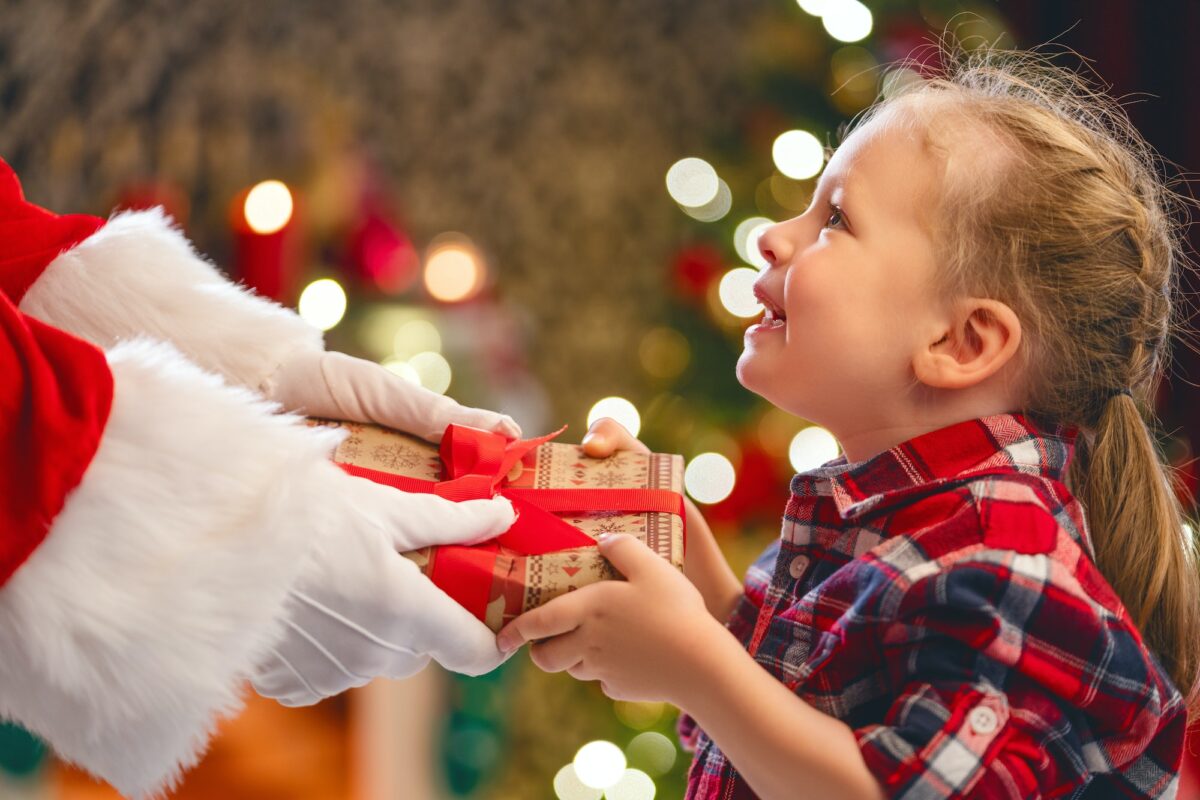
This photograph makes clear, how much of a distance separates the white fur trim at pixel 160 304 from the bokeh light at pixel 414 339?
1.01 m

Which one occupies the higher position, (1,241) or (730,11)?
(730,11)

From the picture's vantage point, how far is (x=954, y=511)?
0.82m

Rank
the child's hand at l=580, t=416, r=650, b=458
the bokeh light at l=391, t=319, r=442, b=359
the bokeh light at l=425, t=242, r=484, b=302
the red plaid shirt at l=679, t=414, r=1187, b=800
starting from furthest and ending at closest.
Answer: the bokeh light at l=425, t=242, r=484, b=302 → the bokeh light at l=391, t=319, r=442, b=359 → the child's hand at l=580, t=416, r=650, b=458 → the red plaid shirt at l=679, t=414, r=1187, b=800

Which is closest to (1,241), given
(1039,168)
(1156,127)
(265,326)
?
(265,326)

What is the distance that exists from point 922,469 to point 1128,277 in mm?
230

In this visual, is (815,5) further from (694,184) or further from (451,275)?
(451,275)

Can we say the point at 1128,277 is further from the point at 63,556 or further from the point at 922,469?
the point at 63,556

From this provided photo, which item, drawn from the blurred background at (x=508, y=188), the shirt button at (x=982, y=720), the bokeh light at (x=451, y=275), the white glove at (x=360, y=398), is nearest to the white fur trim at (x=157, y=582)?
the white glove at (x=360, y=398)

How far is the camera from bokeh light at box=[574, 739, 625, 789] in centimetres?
199

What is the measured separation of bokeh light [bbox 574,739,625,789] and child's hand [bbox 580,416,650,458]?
3.73ft

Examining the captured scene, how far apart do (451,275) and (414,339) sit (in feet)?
1.02

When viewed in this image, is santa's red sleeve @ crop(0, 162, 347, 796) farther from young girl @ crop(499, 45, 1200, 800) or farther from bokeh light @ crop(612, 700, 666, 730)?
bokeh light @ crop(612, 700, 666, 730)

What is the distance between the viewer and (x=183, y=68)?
7.16 feet

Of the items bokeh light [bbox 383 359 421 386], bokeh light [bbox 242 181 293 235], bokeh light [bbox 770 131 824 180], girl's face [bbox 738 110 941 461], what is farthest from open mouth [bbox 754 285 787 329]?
bokeh light [bbox 242 181 293 235]
